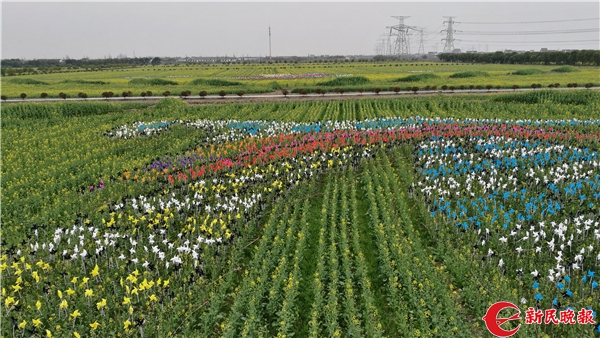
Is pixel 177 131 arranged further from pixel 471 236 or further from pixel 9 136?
pixel 471 236

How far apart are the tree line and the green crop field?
95.1m

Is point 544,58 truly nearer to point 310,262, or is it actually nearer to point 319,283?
point 310,262

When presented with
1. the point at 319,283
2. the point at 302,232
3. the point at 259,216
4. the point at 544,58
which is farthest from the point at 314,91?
the point at 544,58

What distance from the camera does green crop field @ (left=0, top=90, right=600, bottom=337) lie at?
23.3 ft

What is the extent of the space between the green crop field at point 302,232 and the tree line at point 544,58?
9507 centimetres

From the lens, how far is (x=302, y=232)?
9.84m

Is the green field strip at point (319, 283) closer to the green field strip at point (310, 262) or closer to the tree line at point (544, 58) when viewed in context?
the green field strip at point (310, 262)

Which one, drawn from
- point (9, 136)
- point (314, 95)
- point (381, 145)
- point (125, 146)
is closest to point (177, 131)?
point (125, 146)

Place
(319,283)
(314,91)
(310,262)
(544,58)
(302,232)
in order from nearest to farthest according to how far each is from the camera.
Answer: (319,283) → (310,262) → (302,232) → (314,91) → (544,58)

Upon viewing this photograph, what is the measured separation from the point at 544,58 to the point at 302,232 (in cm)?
12234

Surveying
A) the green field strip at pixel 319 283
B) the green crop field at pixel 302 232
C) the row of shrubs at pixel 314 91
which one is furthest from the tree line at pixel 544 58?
the green field strip at pixel 319 283

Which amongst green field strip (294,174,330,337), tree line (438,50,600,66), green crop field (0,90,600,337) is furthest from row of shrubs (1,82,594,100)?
tree line (438,50,600,66)

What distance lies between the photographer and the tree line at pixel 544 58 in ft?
309

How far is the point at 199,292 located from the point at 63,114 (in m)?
29.3
